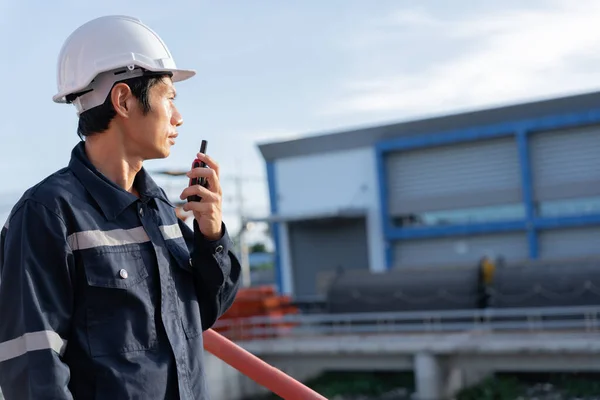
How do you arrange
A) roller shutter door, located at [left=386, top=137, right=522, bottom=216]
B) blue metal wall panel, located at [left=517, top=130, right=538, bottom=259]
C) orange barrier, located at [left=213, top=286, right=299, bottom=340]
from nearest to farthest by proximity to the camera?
1. orange barrier, located at [left=213, top=286, right=299, bottom=340]
2. blue metal wall panel, located at [left=517, top=130, right=538, bottom=259]
3. roller shutter door, located at [left=386, top=137, right=522, bottom=216]

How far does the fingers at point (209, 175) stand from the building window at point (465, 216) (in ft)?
92.0

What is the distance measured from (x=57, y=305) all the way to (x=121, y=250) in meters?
0.20

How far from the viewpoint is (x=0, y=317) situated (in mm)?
1618

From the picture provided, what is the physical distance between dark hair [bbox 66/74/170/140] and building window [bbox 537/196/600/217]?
90.5 ft

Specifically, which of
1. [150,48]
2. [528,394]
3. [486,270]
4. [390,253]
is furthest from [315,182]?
[150,48]

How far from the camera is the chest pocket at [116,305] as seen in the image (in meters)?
1.67

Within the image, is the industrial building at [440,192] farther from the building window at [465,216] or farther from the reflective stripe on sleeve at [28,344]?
the reflective stripe on sleeve at [28,344]

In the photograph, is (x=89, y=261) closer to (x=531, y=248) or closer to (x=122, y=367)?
(x=122, y=367)

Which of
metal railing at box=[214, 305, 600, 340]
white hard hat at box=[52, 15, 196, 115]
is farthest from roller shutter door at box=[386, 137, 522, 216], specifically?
white hard hat at box=[52, 15, 196, 115]

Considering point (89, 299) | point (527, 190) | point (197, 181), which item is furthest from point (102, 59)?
point (527, 190)

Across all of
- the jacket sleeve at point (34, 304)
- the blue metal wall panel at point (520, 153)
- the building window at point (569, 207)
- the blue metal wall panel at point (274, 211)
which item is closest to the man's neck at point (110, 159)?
the jacket sleeve at point (34, 304)

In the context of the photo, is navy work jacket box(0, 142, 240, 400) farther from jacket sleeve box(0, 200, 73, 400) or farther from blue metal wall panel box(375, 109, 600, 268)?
blue metal wall panel box(375, 109, 600, 268)

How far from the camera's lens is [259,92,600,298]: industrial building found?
27.9 m

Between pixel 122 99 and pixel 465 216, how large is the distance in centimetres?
2912
